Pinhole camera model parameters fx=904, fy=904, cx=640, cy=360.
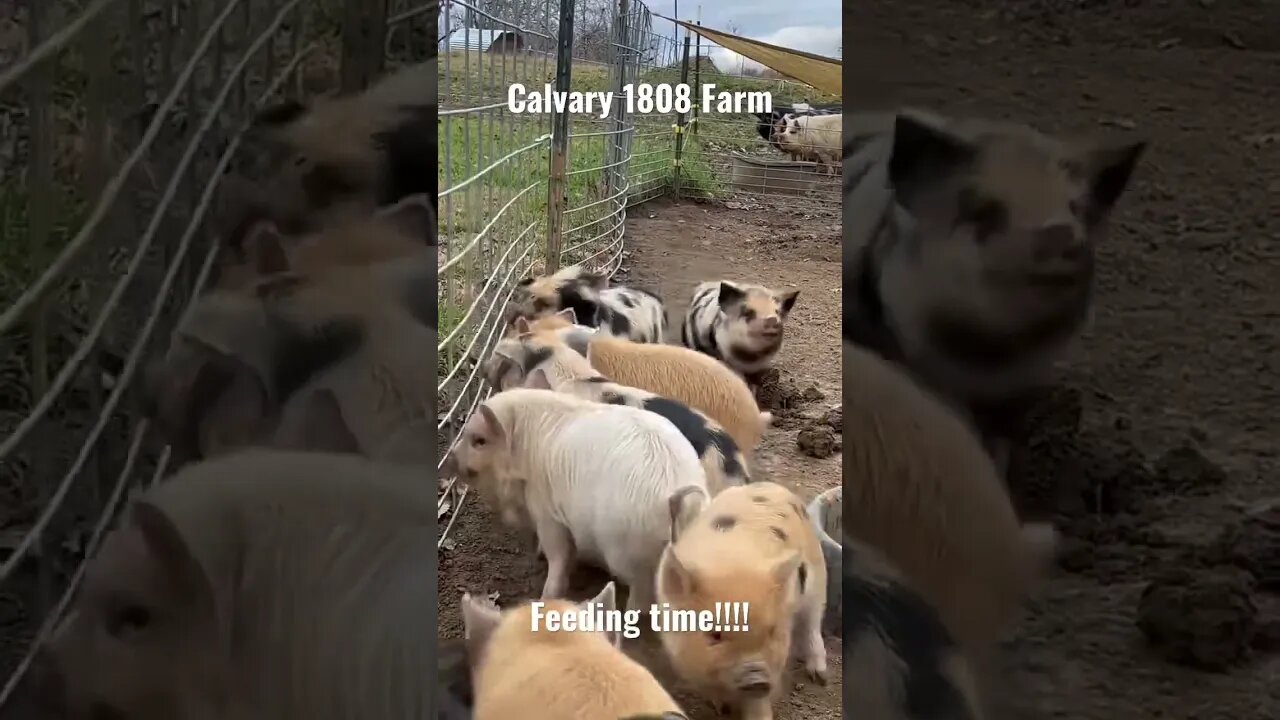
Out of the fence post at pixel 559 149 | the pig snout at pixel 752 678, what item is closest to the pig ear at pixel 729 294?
the fence post at pixel 559 149

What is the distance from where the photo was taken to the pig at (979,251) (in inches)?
27.7

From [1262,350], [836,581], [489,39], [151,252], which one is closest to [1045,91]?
[1262,350]

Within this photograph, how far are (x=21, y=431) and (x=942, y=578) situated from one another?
646mm

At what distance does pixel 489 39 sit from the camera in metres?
0.93

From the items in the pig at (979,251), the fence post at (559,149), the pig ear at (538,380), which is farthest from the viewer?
the pig ear at (538,380)

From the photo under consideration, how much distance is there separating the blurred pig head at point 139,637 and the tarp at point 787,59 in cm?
55

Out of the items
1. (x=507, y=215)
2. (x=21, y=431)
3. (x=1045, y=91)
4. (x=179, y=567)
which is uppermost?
(x=1045, y=91)

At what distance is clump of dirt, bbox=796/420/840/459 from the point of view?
0.98 metres

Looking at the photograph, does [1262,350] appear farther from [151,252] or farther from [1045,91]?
Answer: [151,252]

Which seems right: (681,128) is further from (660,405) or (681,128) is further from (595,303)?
(595,303)

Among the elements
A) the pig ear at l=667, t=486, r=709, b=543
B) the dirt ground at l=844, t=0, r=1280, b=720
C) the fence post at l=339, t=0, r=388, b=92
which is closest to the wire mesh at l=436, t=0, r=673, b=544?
the fence post at l=339, t=0, r=388, b=92

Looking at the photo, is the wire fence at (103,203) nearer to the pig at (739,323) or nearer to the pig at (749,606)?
the pig at (749,606)

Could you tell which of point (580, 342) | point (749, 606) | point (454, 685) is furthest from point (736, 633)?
point (580, 342)

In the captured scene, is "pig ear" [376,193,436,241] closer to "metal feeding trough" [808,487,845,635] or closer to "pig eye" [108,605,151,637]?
"pig eye" [108,605,151,637]
